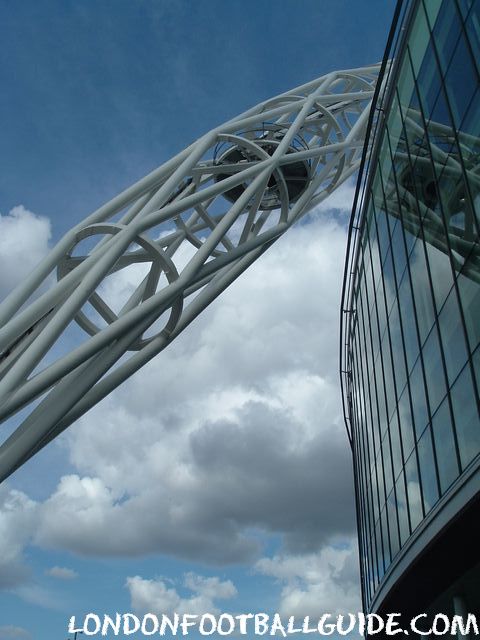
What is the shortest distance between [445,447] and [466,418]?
154 centimetres

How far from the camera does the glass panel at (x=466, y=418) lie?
13156mm

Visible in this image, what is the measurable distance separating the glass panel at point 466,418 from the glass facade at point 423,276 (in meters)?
0.02

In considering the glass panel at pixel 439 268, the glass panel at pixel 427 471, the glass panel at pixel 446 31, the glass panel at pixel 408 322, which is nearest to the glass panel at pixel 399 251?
the glass panel at pixel 408 322

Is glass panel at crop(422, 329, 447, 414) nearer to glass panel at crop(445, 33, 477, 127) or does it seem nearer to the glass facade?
the glass facade

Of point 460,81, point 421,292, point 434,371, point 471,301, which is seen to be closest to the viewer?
point 471,301

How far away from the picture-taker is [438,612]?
65.3ft

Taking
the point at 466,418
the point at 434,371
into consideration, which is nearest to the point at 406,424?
the point at 434,371

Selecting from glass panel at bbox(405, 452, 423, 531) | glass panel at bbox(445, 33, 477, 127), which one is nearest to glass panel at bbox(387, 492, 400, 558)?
glass panel at bbox(405, 452, 423, 531)

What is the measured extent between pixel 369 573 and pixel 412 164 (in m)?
16.7

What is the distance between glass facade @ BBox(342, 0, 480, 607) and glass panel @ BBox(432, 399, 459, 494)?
0.14 ft

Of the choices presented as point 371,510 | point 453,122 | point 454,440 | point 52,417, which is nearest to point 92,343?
point 52,417

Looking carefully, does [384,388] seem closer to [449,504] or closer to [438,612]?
[438,612]

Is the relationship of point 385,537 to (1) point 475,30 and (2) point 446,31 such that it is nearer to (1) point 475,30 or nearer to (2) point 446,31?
(2) point 446,31

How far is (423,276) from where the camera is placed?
16688 mm
